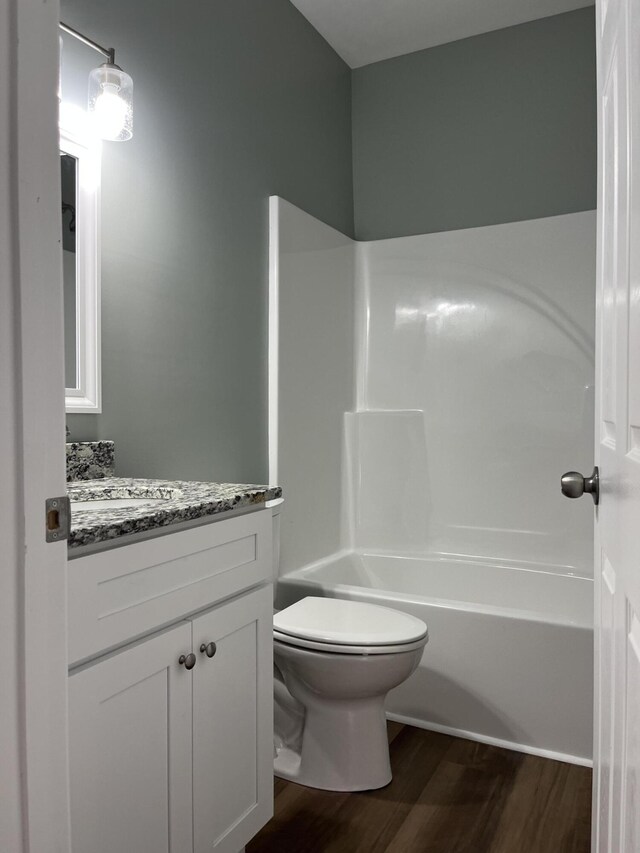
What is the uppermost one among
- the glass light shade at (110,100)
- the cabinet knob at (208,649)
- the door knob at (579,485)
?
the glass light shade at (110,100)

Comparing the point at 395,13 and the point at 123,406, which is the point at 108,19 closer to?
the point at 123,406

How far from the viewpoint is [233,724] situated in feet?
4.57

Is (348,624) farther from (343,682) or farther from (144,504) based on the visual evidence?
(144,504)

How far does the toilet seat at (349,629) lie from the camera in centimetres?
182

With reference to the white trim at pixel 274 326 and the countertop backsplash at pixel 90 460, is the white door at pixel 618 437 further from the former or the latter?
the white trim at pixel 274 326

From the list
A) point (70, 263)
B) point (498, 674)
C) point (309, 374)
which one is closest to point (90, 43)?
point (70, 263)

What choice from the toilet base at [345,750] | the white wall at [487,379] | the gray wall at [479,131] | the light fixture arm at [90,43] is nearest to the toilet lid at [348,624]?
the toilet base at [345,750]

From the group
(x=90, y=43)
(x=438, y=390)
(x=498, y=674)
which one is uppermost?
(x=90, y=43)

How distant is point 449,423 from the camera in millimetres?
3004

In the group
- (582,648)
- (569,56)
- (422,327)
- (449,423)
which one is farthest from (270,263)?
(582,648)

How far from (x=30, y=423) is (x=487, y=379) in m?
2.46

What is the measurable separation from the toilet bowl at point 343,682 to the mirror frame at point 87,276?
0.87 m

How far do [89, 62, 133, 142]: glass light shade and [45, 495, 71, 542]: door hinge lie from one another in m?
1.29

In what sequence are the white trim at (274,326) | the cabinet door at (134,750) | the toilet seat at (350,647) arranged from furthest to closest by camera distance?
the white trim at (274,326) → the toilet seat at (350,647) → the cabinet door at (134,750)
